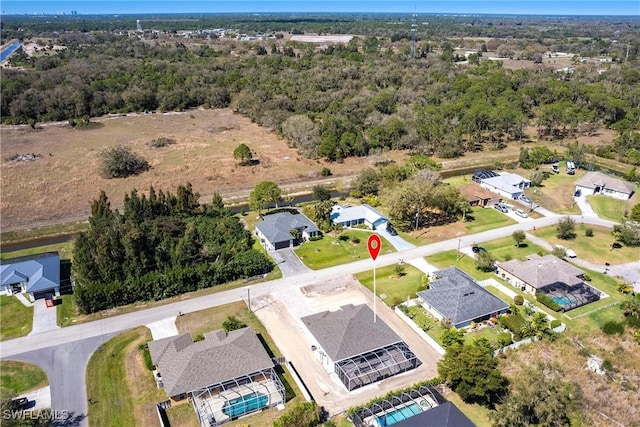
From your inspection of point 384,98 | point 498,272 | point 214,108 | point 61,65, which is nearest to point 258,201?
point 498,272

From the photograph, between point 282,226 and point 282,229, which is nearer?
point 282,229

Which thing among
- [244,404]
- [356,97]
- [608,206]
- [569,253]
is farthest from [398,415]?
[356,97]

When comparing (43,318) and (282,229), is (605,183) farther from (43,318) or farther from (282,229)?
(43,318)

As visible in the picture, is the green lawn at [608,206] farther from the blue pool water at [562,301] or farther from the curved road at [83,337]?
the curved road at [83,337]

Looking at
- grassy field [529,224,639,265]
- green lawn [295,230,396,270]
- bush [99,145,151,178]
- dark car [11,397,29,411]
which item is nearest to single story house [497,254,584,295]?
grassy field [529,224,639,265]

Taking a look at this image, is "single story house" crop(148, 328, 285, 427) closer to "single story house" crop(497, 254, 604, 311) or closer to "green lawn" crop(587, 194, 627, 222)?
"single story house" crop(497, 254, 604, 311)

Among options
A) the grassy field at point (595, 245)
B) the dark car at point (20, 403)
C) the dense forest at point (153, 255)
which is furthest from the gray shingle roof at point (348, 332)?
the grassy field at point (595, 245)

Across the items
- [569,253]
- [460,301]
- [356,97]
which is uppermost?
[356,97]

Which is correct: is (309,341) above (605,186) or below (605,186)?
below
